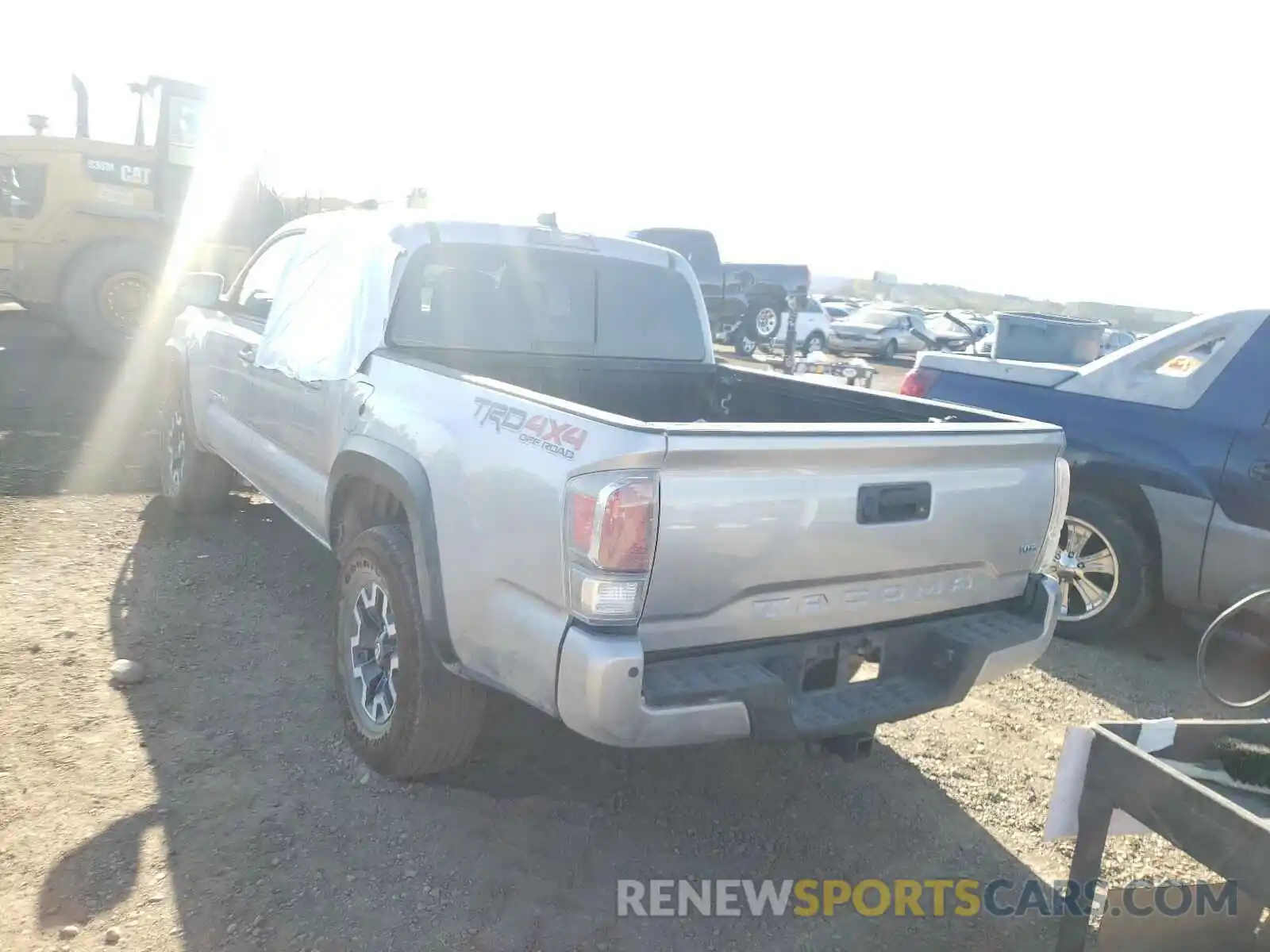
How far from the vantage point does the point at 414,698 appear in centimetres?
309

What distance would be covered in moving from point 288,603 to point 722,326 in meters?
17.2

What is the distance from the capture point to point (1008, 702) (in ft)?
14.5

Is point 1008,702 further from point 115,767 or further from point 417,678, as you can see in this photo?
point 115,767

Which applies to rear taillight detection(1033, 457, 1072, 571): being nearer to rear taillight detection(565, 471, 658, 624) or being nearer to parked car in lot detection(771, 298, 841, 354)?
rear taillight detection(565, 471, 658, 624)

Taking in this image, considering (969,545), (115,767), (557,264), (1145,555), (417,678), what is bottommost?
(115,767)

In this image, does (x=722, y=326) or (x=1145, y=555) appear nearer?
(x=1145, y=555)

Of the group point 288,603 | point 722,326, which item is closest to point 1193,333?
point 288,603

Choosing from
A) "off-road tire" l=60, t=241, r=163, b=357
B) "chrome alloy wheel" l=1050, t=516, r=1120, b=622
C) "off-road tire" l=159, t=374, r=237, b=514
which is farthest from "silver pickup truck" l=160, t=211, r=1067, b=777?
"off-road tire" l=60, t=241, r=163, b=357

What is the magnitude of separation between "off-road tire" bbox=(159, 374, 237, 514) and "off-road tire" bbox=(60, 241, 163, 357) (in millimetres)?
6390

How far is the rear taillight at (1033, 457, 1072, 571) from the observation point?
329 cm

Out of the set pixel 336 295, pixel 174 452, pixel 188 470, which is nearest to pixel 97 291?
pixel 174 452

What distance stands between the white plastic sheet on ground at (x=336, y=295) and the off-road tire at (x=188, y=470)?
4.64ft

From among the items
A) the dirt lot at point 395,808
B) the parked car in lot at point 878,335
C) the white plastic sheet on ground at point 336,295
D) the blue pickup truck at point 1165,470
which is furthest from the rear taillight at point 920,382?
the parked car in lot at point 878,335

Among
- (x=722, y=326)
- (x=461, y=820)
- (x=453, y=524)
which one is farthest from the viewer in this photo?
(x=722, y=326)
